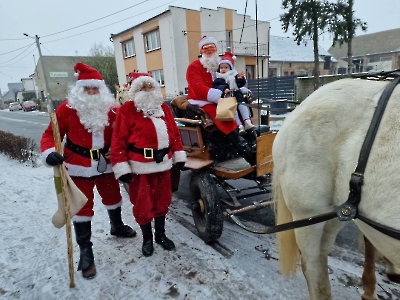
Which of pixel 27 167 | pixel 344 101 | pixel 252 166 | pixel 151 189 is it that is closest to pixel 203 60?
pixel 252 166

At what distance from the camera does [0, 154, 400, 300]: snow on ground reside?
7.47 ft

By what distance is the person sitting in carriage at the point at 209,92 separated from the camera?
9.96 ft

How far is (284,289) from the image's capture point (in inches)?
88.2

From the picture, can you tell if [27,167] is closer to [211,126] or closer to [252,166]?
[211,126]

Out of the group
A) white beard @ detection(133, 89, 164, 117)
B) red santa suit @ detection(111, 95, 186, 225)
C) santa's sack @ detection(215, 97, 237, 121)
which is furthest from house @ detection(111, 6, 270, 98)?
red santa suit @ detection(111, 95, 186, 225)

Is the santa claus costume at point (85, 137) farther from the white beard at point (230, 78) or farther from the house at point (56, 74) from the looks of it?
the house at point (56, 74)

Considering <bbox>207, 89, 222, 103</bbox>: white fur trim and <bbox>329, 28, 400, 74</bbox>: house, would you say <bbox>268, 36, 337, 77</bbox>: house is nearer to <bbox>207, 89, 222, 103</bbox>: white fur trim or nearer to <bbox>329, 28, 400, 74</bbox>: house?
<bbox>329, 28, 400, 74</bbox>: house

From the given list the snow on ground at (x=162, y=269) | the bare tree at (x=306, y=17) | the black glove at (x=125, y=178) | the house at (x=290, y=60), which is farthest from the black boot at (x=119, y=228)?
the house at (x=290, y=60)

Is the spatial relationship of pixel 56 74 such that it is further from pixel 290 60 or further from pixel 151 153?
pixel 151 153

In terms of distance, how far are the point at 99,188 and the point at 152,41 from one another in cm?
1943

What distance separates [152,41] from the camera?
797 inches

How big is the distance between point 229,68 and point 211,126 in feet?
2.78

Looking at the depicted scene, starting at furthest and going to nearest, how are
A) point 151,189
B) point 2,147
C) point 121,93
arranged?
point 2,147, point 121,93, point 151,189

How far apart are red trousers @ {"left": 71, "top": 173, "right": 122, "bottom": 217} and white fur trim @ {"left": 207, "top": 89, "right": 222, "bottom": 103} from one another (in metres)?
1.37
